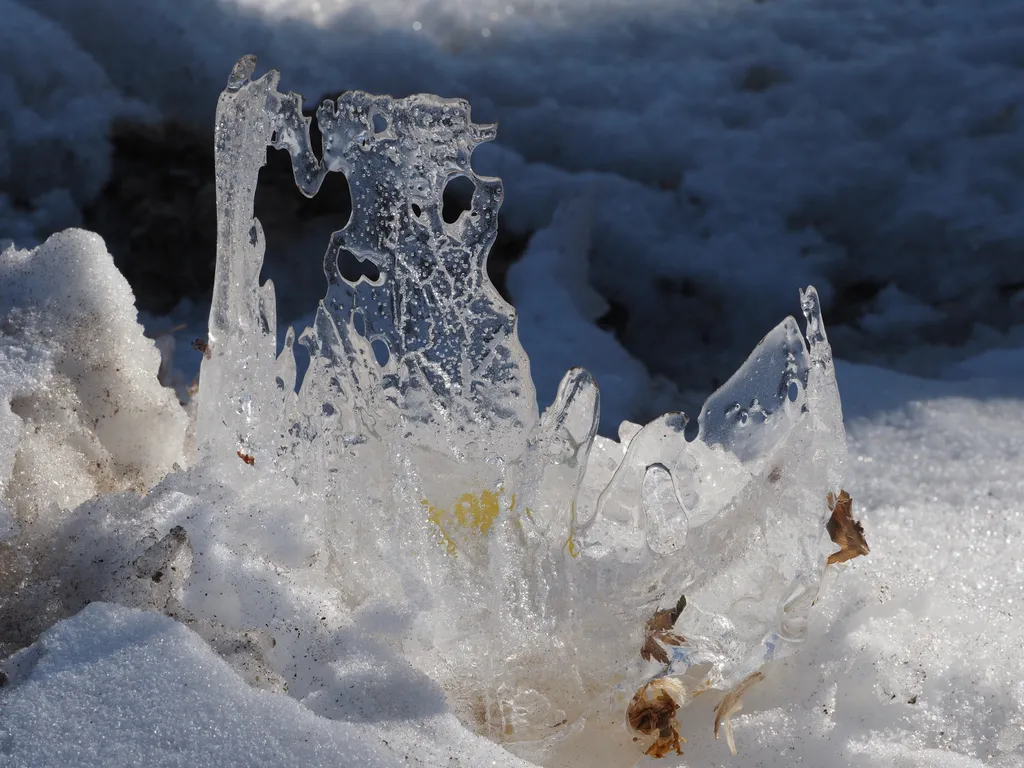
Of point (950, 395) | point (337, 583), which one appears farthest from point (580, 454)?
point (950, 395)

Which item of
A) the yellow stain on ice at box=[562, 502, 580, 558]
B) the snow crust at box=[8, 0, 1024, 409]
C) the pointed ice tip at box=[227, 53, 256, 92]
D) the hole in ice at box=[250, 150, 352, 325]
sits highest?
the snow crust at box=[8, 0, 1024, 409]

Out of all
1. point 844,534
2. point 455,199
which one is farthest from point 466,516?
point 455,199

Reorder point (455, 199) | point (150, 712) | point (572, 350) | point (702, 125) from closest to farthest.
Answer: point (150, 712) < point (572, 350) < point (455, 199) < point (702, 125)

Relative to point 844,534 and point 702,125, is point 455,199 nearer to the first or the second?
point 702,125

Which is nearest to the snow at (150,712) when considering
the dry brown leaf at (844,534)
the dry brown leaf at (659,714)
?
the dry brown leaf at (659,714)

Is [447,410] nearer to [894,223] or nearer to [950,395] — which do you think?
[950,395]

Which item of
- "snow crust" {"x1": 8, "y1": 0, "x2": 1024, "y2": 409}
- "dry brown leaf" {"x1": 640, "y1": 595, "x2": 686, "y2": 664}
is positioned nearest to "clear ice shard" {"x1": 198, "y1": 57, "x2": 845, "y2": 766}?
"dry brown leaf" {"x1": 640, "y1": 595, "x2": 686, "y2": 664}

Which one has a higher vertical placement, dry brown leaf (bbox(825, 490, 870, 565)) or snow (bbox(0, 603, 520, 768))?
dry brown leaf (bbox(825, 490, 870, 565))

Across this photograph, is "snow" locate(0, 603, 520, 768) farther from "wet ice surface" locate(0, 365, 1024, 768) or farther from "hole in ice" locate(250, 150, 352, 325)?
"hole in ice" locate(250, 150, 352, 325)
